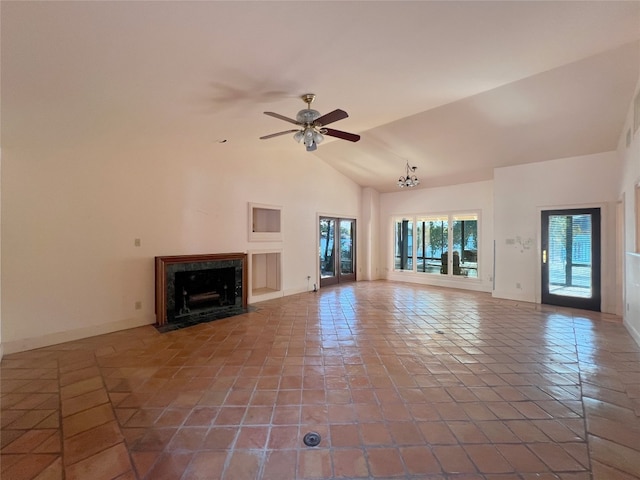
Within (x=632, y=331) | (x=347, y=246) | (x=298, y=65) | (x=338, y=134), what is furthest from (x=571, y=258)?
(x=298, y=65)

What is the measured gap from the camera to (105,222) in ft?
13.4

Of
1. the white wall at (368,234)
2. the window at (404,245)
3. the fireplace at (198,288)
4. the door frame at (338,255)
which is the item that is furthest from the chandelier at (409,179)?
the fireplace at (198,288)

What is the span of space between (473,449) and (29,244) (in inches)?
205

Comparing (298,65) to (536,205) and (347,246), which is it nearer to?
(536,205)

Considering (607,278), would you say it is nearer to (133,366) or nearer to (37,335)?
(133,366)

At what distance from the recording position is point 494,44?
2.46m

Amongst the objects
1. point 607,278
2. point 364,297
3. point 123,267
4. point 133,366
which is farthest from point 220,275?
point 607,278

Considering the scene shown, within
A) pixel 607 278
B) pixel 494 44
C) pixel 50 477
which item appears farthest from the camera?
pixel 607 278

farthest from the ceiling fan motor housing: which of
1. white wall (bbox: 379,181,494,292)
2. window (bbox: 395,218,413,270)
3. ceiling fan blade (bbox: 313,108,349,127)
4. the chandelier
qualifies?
window (bbox: 395,218,413,270)

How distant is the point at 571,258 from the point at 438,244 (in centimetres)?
307

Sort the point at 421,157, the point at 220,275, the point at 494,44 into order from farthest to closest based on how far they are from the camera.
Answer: the point at 421,157
the point at 220,275
the point at 494,44

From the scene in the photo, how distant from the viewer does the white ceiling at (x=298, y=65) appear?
1.91 m

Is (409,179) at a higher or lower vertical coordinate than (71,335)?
higher

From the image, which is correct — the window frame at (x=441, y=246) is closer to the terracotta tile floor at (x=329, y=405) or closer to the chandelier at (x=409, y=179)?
the chandelier at (x=409, y=179)
